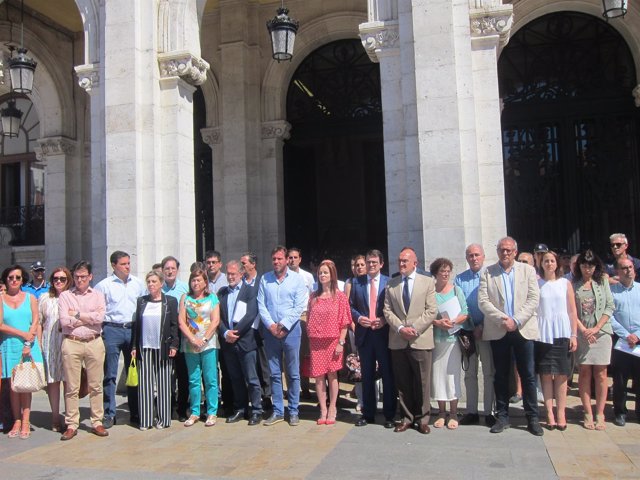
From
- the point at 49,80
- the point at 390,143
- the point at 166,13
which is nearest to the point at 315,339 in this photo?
the point at 390,143

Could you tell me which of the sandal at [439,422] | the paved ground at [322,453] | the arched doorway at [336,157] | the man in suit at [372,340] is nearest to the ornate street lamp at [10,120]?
the arched doorway at [336,157]

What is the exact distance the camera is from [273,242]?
12625 millimetres

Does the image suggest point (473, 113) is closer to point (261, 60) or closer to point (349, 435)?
point (349, 435)

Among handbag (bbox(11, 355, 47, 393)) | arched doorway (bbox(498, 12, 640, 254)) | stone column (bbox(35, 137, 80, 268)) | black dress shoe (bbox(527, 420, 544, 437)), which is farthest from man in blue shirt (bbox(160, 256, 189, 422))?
stone column (bbox(35, 137, 80, 268))

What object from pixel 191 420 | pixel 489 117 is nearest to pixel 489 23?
pixel 489 117

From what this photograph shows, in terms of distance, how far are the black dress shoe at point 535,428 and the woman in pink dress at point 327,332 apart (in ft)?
6.51

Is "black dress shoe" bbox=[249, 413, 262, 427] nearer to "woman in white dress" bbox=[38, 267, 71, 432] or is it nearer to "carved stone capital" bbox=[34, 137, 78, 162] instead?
"woman in white dress" bbox=[38, 267, 71, 432]

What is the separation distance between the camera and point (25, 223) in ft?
49.5

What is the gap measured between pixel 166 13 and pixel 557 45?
725cm

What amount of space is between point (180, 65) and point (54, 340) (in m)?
4.48

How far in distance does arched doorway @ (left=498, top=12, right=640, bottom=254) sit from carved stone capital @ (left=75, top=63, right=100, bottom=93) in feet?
23.8

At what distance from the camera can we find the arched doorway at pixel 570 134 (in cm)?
1144

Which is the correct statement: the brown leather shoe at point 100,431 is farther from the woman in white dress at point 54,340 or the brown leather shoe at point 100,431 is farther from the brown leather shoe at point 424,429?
the brown leather shoe at point 424,429

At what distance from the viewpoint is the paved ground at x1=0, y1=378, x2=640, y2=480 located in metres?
5.04
